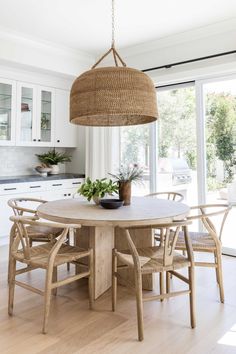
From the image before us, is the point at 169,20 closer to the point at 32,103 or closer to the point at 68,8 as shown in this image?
the point at 68,8

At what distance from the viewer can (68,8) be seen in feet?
10.9

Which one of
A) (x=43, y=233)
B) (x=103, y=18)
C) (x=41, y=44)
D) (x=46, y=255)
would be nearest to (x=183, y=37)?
(x=103, y=18)

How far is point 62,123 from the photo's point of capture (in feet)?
16.6

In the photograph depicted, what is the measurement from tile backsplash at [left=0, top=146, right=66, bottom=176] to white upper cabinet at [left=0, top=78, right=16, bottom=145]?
40 centimetres

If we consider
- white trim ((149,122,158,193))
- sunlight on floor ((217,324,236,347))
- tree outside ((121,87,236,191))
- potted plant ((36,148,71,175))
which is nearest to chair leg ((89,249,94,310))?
sunlight on floor ((217,324,236,347))

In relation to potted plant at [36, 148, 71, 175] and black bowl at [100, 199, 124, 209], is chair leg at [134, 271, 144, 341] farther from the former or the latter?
potted plant at [36, 148, 71, 175]

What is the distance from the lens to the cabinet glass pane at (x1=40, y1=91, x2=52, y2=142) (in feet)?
15.8

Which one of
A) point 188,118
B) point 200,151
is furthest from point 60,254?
point 188,118

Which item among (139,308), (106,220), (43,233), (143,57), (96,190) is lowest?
(139,308)

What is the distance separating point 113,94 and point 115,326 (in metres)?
1.59

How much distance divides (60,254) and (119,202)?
0.66 metres

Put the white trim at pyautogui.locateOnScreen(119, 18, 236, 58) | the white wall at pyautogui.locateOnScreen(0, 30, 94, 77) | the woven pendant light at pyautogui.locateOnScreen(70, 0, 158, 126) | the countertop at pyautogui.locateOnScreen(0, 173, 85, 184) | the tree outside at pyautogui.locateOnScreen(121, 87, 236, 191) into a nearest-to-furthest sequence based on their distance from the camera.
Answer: the woven pendant light at pyautogui.locateOnScreen(70, 0, 158, 126) < the white trim at pyautogui.locateOnScreen(119, 18, 236, 58) < the tree outside at pyautogui.locateOnScreen(121, 87, 236, 191) < the white wall at pyautogui.locateOnScreen(0, 30, 94, 77) < the countertop at pyautogui.locateOnScreen(0, 173, 85, 184)

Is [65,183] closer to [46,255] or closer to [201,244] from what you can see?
[46,255]

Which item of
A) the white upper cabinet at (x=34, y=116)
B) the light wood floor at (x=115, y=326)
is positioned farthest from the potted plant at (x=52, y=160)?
the light wood floor at (x=115, y=326)
